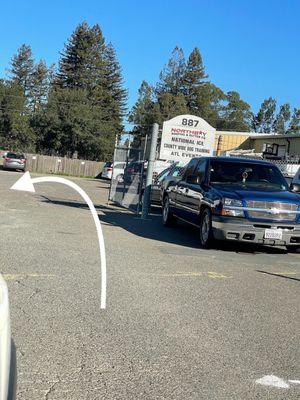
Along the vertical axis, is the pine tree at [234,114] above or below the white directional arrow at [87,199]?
above

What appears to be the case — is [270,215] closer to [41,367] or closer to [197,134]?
[41,367]

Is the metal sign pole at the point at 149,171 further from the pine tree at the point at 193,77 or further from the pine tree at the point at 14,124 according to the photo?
the pine tree at the point at 193,77

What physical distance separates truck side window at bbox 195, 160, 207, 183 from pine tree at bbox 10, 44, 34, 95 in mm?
82927

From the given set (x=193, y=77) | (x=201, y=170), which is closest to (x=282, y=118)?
(x=193, y=77)

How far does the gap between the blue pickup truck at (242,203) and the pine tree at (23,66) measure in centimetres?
8354

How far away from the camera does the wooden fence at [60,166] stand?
5162 centimetres

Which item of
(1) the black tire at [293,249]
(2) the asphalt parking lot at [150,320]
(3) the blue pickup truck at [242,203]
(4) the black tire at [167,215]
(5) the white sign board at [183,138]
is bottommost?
(2) the asphalt parking lot at [150,320]

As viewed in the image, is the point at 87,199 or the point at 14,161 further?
the point at 14,161

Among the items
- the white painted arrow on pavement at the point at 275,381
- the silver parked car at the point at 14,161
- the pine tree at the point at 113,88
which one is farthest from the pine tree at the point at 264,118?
the white painted arrow on pavement at the point at 275,381

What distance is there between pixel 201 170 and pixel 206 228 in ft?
5.72

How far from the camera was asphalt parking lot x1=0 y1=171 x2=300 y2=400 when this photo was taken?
168 inches

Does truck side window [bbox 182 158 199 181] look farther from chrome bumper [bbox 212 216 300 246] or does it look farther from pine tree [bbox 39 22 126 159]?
pine tree [bbox 39 22 126 159]

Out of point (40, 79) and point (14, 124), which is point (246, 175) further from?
point (40, 79)

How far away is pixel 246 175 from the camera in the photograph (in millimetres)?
11812
